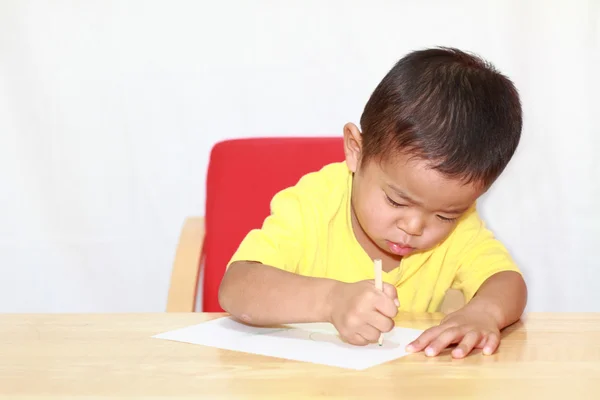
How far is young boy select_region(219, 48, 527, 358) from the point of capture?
1.08 meters

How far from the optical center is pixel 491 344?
1.02 metres

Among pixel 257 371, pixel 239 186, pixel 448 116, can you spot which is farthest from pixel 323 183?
pixel 257 371

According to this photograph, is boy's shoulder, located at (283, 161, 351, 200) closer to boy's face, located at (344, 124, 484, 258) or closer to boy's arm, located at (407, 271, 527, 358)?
boy's face, located at (344, 124, 484, 258)

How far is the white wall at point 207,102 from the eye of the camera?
7.32ft

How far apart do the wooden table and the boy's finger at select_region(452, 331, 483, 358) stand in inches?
0.5

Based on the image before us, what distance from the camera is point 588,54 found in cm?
224

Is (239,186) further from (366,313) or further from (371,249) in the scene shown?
(366,313)

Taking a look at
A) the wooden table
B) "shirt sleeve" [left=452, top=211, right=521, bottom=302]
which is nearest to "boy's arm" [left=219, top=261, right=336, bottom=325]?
the wooden table

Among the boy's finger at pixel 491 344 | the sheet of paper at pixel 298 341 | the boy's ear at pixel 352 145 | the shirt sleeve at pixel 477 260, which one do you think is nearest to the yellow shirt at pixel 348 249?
the shirt sleeve at pixel 477 260

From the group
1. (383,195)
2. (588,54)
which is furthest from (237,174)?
(588,54)

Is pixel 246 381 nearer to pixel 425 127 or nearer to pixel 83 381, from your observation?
pixel 83 381

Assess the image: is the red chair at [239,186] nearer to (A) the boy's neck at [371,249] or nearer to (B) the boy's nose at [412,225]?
(A) the boy's neck at [371,249]

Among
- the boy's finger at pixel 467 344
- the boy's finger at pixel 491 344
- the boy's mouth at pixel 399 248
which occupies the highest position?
the boy's mouth at pixel 399 248

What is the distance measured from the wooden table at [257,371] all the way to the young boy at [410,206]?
0.08 metres
